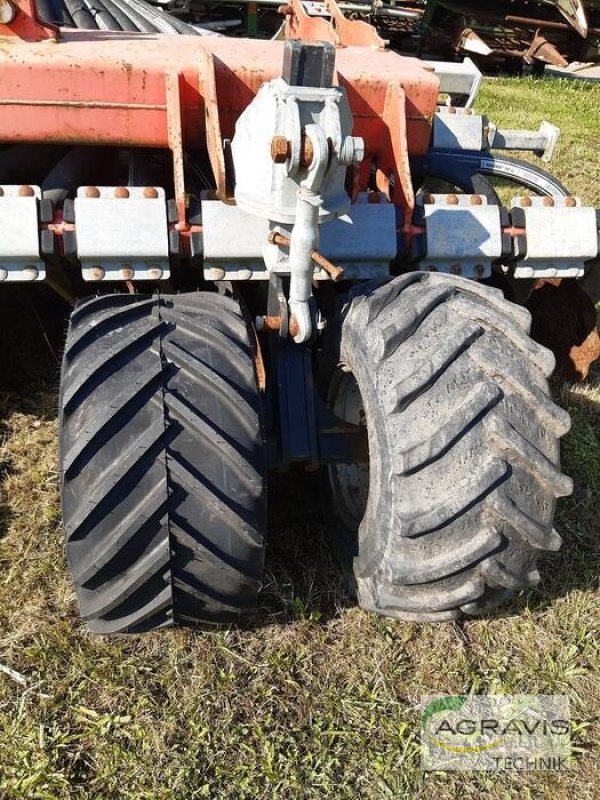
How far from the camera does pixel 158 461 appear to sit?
167 cm

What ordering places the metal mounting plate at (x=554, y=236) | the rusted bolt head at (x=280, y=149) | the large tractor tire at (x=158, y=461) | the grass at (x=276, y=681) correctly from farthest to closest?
the metal mounting plate at (x=554, y=236) < the grass at (x=276, y=681) < the large tractor tire at (x=158, y=461) < the rusted bolt head at (x=280, y=149)

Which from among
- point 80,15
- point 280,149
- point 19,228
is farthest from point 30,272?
point 80,15

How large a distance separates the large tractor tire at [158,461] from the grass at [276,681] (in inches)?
13.9

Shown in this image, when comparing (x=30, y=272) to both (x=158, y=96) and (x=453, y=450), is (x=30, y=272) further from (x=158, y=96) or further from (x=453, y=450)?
(x=453, y=450)

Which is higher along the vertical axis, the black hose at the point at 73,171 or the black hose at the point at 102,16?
the black hose at the point at 102,16

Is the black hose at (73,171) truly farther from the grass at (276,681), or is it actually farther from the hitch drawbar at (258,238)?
the grass at (276,681)

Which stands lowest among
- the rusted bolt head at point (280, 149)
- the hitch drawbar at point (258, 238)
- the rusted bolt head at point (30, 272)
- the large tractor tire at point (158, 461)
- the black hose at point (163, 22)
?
the large tractor tire at point (158, 461)

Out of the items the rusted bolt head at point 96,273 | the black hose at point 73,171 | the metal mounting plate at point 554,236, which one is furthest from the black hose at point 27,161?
the metal mounting plate at point 554,236

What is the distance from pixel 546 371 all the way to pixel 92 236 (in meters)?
1.25

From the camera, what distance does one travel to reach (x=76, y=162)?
2.59 meters

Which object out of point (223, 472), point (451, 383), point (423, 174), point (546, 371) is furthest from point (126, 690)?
point (423, 174)

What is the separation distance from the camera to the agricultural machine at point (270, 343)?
166 cm

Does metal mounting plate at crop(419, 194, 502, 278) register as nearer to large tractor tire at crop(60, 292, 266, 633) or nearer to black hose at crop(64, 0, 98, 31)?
large tractor tire at crop(60, 292, 266, 633)

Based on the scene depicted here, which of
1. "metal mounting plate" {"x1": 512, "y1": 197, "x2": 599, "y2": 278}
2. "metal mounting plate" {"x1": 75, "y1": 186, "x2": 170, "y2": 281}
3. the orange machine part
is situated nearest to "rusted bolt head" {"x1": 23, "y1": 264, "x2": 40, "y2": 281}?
"metal mounting plate" {"x1": 75, "y1": 186, "x2": 170, "y2": 281}
